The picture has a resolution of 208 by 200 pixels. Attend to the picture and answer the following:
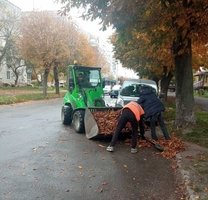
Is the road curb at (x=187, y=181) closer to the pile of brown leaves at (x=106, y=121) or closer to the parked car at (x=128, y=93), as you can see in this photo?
the pile of brown leaves at (x=106, y=121)

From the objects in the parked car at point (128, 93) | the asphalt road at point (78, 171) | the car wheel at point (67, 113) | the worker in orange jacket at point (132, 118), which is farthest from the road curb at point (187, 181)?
the parked car at point (128, 93)

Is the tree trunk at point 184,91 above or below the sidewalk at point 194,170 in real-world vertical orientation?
above

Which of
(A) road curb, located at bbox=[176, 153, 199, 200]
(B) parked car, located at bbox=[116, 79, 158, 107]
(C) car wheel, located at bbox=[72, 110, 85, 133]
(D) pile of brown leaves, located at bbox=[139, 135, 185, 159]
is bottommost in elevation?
(A) road curb, located at bbox=[176, 153, 199, 200]

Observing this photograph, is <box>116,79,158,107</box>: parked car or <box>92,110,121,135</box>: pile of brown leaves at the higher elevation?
<box>116,79,158,107</box>: parked car

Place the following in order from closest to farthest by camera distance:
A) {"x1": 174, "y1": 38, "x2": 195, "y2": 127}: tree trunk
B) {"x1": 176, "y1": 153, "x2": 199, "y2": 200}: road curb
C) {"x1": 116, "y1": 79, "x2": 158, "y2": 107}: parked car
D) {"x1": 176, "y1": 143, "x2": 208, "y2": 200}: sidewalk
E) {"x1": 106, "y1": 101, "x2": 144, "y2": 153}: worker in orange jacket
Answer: {"x1": 176, "y1": 153, "x2": 199, "y2": 200}: road curb
{"x1": 176, "y1": 143, "x2": 208, "y2": 200}: sidewalk
{"x1": 106, "y1": 101, "x2": 144, "y2": 153}: worker in orange jacket
{"x1": 174, "y1": 38, "x2": 195, "y2": 127}: tree trunk
{"x1": 116, "y1": 79, "x2": 158, "y2": 107}: parked car

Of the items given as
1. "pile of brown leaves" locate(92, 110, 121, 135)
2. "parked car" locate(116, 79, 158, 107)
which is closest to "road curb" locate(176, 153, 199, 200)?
"pile of brown leaves" locate(92, 110, 121, 135)

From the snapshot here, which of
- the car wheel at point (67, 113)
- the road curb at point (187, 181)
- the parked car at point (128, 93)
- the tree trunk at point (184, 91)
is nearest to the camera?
the road curb at point (187, 181)

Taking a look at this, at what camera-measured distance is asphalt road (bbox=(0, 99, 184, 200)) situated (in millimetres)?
6484

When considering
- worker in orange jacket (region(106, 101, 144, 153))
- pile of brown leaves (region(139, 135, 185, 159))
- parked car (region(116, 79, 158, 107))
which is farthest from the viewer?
parked car (region(116, 79, 158, 107))

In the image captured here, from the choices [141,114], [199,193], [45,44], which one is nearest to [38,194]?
[199,193]

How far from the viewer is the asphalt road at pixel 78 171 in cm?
648

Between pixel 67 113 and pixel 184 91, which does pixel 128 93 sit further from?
pixel 184 91

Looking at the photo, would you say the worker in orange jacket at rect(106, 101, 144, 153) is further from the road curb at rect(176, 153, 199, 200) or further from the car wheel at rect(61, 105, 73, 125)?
the car wheel at rect(61, 105, 73, 125)

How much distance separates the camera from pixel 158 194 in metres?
6.57
